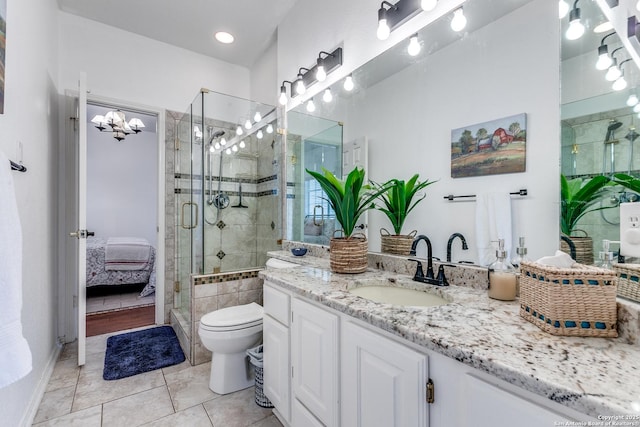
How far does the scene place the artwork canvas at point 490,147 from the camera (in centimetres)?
118

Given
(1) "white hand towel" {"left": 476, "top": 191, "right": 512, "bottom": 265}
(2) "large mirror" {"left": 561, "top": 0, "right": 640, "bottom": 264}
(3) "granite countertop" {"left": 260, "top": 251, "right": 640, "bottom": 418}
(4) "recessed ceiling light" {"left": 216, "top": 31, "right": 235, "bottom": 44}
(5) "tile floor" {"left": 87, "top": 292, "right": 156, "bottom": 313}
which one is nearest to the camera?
(3) "granite countertop" {"left": 260, "top": 251, "right": 640, "bottom": 418}

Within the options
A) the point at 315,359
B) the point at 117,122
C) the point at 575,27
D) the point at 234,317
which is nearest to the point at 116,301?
the point at 117,122

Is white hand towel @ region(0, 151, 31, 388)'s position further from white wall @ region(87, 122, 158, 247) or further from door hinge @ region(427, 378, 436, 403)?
white wall @ region(87, 122, 158, 247)

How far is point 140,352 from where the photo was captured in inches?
94.8

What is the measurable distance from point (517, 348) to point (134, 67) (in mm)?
3653

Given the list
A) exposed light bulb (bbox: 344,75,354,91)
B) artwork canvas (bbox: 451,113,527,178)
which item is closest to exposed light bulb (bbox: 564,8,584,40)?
artwork canvas (bbox: 451,113,527,178)

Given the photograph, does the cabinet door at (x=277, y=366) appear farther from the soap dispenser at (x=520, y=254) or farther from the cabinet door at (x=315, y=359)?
the soap dispenser at (x=520, y=254)

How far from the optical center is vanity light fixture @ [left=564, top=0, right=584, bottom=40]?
1.00m

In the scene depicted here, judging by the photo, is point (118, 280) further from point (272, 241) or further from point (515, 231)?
point (515, 231)

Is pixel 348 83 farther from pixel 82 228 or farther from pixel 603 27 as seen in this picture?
pixel 82 228

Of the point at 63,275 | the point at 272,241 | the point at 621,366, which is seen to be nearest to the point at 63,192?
the point at 63,275

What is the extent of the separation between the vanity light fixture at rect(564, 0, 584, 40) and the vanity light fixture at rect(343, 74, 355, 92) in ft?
3.79

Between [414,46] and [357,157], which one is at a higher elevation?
[414,46]

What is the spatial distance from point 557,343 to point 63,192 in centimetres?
347
